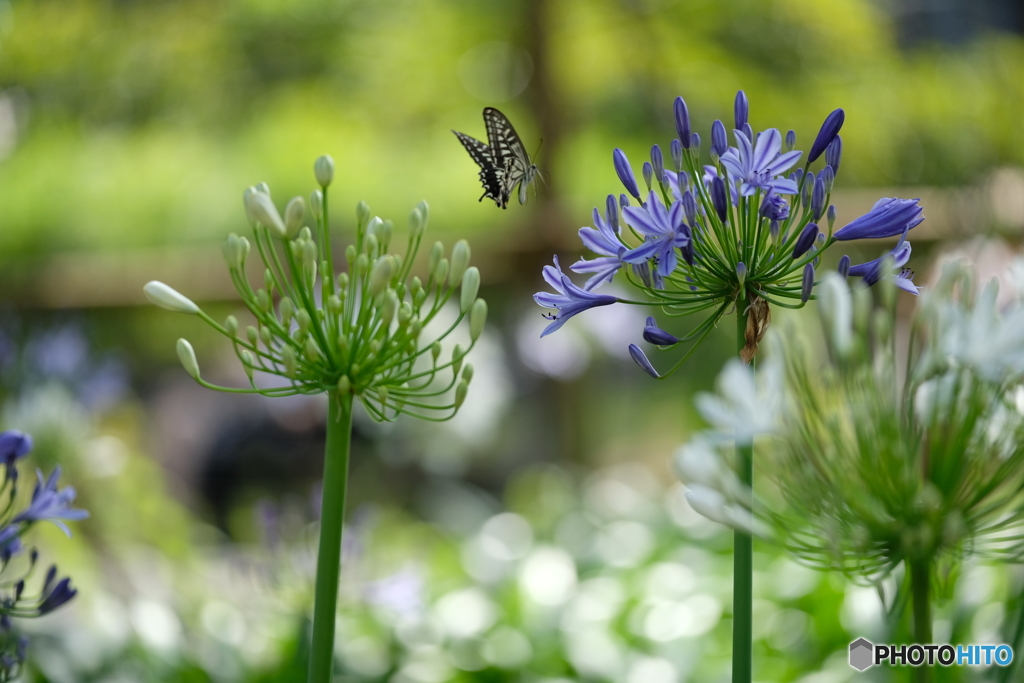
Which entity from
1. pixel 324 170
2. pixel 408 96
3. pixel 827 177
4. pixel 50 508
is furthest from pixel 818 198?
pixel 408 96

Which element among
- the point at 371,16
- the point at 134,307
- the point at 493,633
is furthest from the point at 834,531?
the point at 371,16

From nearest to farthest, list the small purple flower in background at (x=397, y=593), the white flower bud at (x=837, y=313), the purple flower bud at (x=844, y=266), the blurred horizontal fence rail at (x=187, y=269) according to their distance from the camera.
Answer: the white flower bud at (x=837, y=313) < the purple flower bud at (x=844, y=266) < the small purple flower in background at (x=397, y=593) < the blurred horizontal fence rail at (x=187, y=269)

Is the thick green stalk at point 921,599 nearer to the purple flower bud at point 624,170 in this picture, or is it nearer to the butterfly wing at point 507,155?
the purple flower bud at point 624,170

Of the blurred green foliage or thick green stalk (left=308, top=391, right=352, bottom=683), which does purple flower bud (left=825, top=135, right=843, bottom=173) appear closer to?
thick green stalk (left=308, top=391, right=352, bottom=683)

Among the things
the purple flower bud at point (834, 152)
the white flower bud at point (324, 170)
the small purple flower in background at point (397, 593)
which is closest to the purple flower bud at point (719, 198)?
the purple flower bud at point (834, 152)

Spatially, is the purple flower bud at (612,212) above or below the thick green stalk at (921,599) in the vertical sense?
above

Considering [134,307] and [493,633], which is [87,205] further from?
[493,633]
